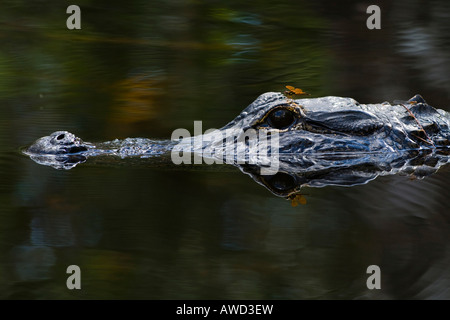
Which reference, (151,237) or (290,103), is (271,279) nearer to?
(151,237)

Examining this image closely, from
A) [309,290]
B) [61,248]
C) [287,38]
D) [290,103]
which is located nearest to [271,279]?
[309,290]

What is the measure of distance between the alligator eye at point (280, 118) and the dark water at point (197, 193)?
0.57m

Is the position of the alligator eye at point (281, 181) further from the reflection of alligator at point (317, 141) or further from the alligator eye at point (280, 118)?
the alligator eye at point (280, 118)

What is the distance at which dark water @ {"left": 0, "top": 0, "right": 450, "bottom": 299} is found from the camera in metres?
2.66

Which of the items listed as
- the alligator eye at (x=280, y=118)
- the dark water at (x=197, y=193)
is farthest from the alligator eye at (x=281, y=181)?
the alligator eye at (x=280, y=118)

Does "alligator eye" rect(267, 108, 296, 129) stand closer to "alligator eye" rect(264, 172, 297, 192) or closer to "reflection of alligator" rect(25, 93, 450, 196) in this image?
"reflection of alligator" rect(25, 93, 450, 196)

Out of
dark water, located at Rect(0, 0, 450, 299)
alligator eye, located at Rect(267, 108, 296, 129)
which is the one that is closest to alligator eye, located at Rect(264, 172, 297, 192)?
dark water, located at Rect(0, 0, 450, 299)

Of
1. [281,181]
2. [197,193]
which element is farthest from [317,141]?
[197,193]

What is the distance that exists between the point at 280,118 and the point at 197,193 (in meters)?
1.13

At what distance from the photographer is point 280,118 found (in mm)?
4590

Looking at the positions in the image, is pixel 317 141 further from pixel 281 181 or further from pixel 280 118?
pixel 281 181

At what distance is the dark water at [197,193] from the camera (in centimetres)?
266

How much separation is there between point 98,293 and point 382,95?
4869 millimetres

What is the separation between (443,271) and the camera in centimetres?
268
